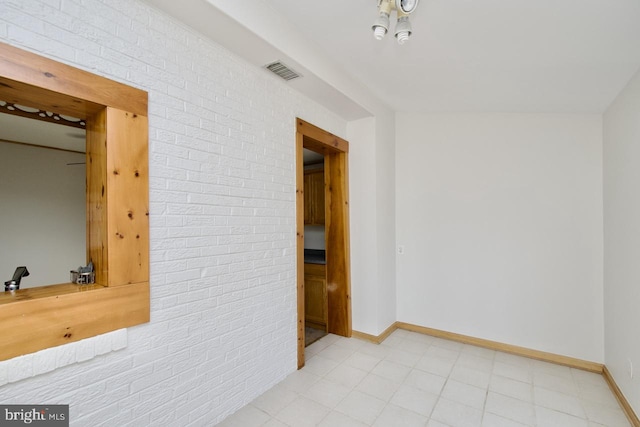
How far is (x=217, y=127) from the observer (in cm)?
204

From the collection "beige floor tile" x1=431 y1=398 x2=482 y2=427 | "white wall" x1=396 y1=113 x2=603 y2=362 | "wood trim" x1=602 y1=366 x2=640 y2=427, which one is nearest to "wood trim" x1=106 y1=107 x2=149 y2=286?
"beige floor tile" x1=431 y1=398 x2=482 y2=427

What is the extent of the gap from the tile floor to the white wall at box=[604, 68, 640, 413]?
0.36m

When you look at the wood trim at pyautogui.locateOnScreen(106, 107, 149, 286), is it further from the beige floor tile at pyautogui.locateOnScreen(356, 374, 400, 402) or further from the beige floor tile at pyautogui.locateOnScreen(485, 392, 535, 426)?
the beige floor tile at pyautogui.locateOnScreen(485, 392, 535, 426)

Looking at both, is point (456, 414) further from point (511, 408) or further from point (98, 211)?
point (98, 211)

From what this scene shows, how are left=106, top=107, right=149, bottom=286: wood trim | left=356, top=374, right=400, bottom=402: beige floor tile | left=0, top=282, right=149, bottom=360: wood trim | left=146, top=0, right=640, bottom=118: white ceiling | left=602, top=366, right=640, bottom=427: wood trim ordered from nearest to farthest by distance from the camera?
left=0, top=282, right=149, bottom=360: wood trim, left=106, top=107, right=149, bottom=286: wood trim, left=146, top=0, right=640, bottom=118: white ceiling, left=602, top=366, right=640, bottom=427: wood trim, left=356, top=374, right=400, bottom=402: beige floor tile

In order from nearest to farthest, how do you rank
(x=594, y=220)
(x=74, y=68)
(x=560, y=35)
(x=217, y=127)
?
(x=74, y=68) → (x=560, y=35) → (x=217, y=127) → (x=594, y=220)

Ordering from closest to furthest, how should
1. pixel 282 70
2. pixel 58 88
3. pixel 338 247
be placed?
pixel 58 88 → pixel 282 70 → pixel 338 247

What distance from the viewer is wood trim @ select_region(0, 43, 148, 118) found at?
47.6 inches

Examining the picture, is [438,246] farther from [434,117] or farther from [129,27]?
[129,27]

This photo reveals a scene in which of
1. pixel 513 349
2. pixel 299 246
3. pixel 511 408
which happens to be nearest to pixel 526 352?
pixel 513 349

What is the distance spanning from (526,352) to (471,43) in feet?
10.1

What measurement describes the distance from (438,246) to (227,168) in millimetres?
2687

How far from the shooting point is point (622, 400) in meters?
2.23

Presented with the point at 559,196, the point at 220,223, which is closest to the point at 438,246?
the point at 559,196
